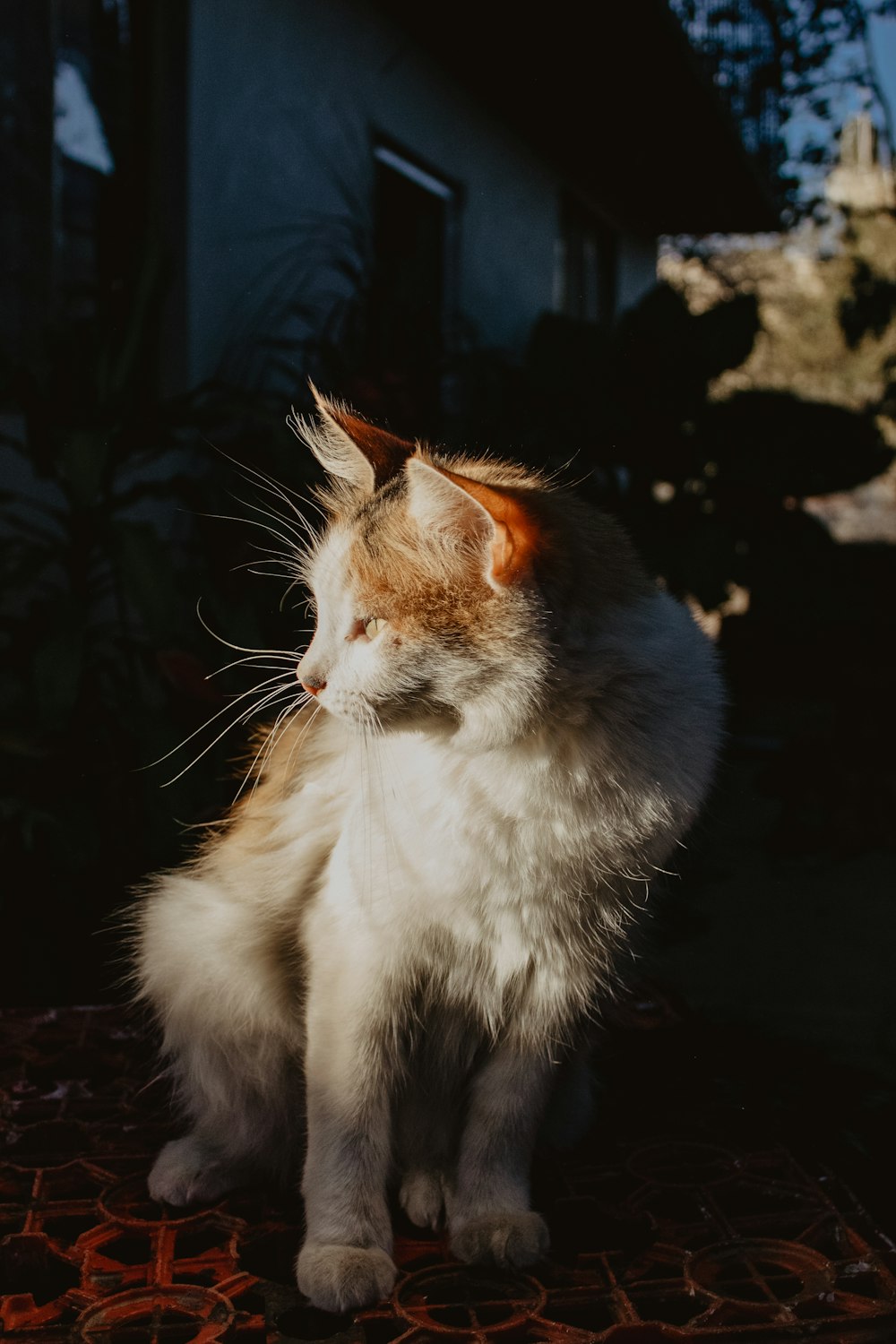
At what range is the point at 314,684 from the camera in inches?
49.5

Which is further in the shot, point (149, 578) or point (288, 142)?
point (288, 142)

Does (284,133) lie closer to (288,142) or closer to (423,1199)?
(288,142)

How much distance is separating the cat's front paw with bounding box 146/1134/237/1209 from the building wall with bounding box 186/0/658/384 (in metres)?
2.24

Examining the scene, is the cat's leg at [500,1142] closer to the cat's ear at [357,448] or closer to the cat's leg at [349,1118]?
the cat's leg at [349,1118]

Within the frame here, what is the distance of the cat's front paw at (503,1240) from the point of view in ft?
4.40

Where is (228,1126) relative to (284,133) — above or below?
below

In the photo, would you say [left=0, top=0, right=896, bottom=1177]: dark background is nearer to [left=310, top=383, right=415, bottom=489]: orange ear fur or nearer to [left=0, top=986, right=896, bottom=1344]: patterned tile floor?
[left=310, top=383, right=415, bottom=489]: orange ear fur

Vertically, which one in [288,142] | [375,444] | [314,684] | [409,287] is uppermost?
[288,142]

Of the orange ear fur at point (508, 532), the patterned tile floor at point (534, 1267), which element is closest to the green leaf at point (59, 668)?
the patterned tile floor at point (534, 1267)

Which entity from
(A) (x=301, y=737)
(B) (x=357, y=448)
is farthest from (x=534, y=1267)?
(B) (x=357, y=448)

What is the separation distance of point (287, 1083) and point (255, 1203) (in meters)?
0.16

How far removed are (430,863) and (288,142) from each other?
9.80 ft

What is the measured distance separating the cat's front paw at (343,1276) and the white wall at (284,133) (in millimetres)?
2503

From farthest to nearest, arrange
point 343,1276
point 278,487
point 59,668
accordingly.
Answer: point 59,668, point 278,487, point 343,1276
